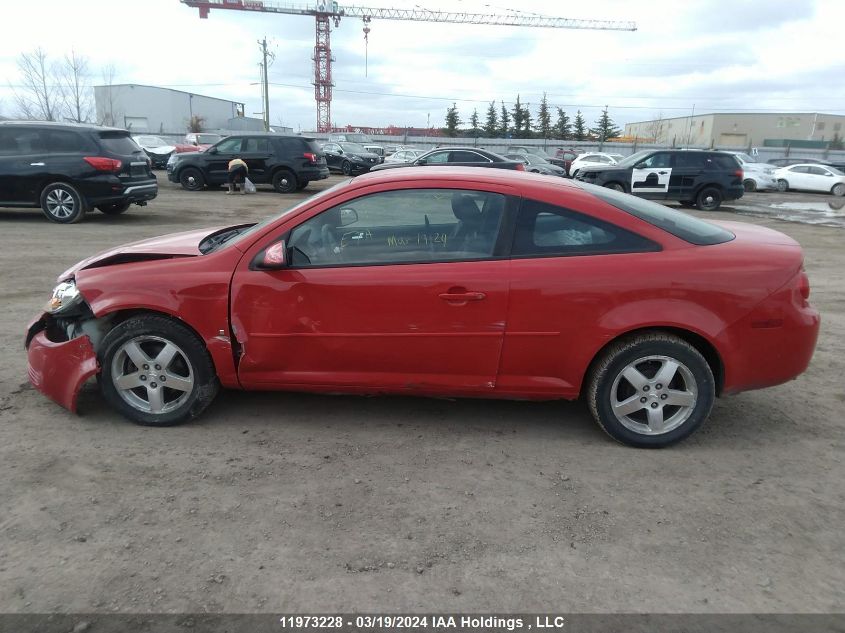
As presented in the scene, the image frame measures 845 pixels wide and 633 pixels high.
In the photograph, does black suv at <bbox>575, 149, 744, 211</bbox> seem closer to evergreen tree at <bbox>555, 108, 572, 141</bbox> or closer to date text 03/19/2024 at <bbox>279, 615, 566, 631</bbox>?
date text 03/19/2024 at <bbox>279, 615, 566, 631</bbox>

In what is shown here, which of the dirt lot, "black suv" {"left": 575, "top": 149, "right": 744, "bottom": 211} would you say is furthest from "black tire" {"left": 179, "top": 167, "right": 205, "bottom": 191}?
the dirt lot

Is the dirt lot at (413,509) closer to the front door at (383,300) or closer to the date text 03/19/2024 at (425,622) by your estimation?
the date text 03/19/2024 at (425,622)

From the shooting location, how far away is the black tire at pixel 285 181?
19562 mm

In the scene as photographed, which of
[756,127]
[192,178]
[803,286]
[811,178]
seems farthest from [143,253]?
[756,127]

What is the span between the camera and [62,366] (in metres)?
3.73

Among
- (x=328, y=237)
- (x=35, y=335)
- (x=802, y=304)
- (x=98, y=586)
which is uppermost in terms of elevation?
(x=328, y=237)

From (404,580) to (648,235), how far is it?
226 centimetres

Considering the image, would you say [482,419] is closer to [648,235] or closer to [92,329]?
[648,235]

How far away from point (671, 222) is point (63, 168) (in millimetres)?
10924

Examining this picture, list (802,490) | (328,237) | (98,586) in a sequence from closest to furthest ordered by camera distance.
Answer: (98,586), (802,490), (328,237)

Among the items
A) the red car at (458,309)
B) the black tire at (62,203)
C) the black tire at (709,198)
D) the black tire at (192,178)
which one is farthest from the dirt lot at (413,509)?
the black tire at (192,178)

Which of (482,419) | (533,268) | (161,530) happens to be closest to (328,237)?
(533,268)

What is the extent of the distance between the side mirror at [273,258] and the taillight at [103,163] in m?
9.21

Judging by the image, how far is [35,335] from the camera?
12.9 feet
